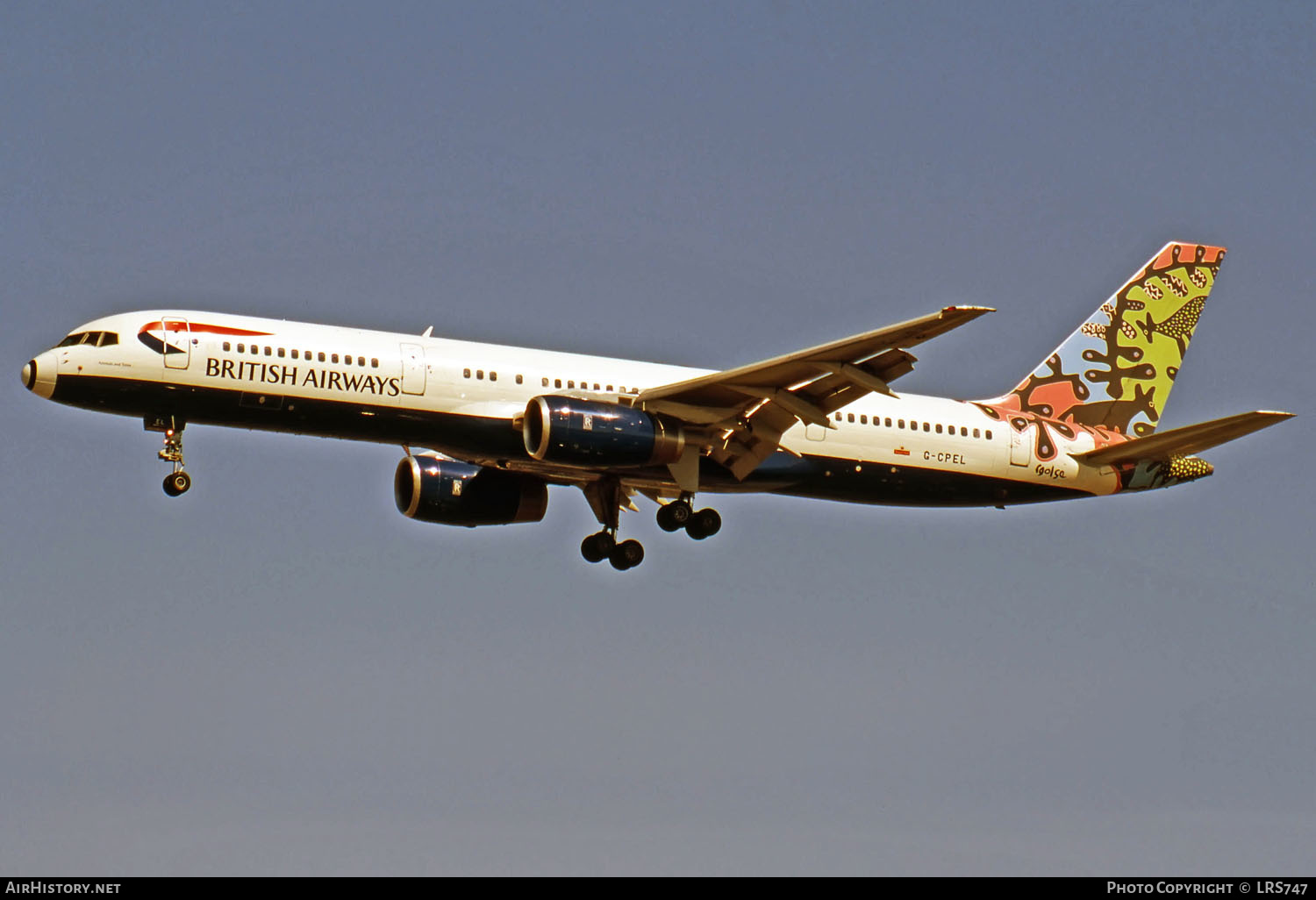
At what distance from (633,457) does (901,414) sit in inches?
326

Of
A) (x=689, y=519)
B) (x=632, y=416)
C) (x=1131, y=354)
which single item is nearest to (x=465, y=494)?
(x=689, y=519)

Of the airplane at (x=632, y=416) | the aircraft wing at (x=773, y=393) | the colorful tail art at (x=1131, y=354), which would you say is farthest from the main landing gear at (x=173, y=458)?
the colorful tail art at (x=1131, y=354)

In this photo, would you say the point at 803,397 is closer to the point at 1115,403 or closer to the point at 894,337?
the point at 894,337

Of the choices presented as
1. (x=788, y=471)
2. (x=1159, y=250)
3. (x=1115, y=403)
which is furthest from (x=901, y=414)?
(x=1159, y=250)

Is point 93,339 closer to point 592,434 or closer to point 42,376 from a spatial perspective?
point 42,376

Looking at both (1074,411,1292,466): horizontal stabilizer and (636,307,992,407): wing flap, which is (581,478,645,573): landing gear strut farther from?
(1074,411,1292,466): horizontal stabilizer

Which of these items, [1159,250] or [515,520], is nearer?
[515,520]

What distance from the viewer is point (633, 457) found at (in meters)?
44.6

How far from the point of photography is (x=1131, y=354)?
179 feet

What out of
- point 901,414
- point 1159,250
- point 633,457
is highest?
point 1159,250

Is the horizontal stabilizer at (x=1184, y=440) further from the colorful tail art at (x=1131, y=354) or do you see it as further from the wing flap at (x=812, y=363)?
the wing flap at (x=812, y=363)

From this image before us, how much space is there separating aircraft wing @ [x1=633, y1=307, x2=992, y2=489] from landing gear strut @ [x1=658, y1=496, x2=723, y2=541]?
Answer: 5.45 feet

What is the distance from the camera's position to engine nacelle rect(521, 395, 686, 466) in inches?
1719

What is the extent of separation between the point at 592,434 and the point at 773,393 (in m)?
4.37
